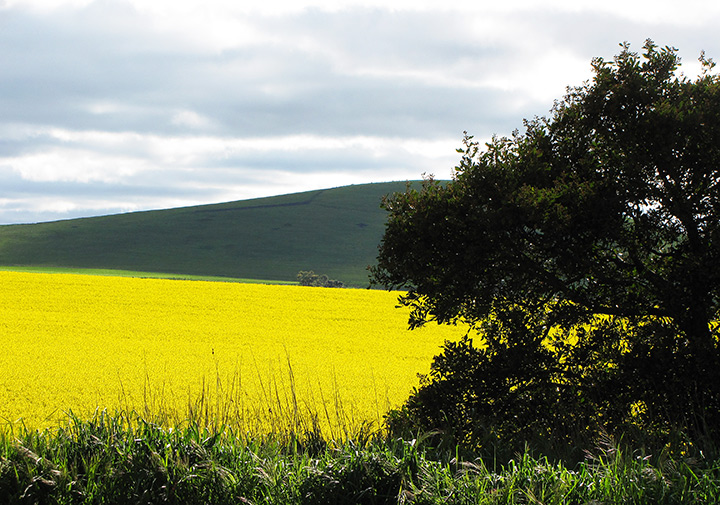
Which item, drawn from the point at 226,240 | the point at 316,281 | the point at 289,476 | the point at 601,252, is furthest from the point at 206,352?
the point at 226,240

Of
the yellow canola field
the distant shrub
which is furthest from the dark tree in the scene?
the distant shrub

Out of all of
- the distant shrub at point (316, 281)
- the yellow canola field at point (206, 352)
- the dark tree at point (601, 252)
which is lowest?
the distant shrub at point (316, 281)

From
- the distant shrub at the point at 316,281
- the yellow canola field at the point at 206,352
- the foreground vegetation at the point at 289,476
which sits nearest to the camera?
the foreground vegetation at the point at 289,476

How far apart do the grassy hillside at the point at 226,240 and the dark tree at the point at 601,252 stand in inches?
2745

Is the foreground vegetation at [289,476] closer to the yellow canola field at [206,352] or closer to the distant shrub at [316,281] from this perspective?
the yellow canola field at [206,352]

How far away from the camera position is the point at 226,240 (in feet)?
338

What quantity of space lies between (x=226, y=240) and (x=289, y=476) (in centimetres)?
10031

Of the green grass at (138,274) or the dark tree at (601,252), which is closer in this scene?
the dark tree at (601,252)

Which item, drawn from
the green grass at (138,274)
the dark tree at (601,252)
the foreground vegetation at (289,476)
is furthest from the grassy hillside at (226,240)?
the foreground vegetation at (289,476)

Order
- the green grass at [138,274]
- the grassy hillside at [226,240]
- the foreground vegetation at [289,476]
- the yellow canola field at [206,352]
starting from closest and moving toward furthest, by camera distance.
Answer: the foreground vegetation at [289,476] → the yellow canola field at [206,352] → the green grass at [138,274] → the grassy hillside at [226,240]

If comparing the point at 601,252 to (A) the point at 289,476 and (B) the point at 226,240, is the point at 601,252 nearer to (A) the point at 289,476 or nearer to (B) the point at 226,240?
(A) the point at 289,476

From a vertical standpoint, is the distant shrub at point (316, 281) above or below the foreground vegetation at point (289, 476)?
below

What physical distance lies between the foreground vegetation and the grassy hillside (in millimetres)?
73389

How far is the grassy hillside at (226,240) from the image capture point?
88.8 m
